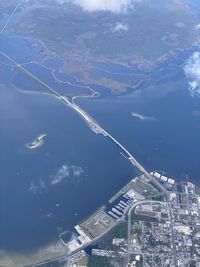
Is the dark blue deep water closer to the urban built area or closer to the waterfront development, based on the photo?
the waterfront development

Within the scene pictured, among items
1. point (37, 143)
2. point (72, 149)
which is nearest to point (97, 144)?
point (72, 149)

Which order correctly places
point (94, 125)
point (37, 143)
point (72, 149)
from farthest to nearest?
point (94, 125) < point (37, 143) < point (72, 149)

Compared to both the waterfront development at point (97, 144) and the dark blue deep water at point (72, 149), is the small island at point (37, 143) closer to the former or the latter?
the waterfront development at point (97, 144)

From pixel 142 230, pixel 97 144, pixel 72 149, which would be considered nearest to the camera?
pixel 142 230

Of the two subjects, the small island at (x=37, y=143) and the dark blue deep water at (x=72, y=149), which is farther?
the small island at (x=37, y=143)

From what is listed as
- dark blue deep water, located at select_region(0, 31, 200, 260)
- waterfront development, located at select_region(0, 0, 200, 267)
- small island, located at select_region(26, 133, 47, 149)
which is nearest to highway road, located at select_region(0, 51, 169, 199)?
waterfront development, located at select_region(0, 0, 200, 267)

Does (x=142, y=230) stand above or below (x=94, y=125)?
below

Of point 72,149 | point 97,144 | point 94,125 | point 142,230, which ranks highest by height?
point 94,125

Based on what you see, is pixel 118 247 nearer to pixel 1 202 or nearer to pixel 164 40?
pixel 1 202

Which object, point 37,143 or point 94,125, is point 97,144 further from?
point 37,143

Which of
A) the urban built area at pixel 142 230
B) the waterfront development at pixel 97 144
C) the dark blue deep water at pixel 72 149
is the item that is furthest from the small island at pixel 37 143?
the urban built area at pixel 142 230

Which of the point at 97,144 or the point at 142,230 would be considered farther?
the point at 97,144

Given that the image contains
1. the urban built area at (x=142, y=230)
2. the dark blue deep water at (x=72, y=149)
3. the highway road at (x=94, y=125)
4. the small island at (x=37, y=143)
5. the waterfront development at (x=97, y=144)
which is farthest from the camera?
the small island at (x=37, y=143)
